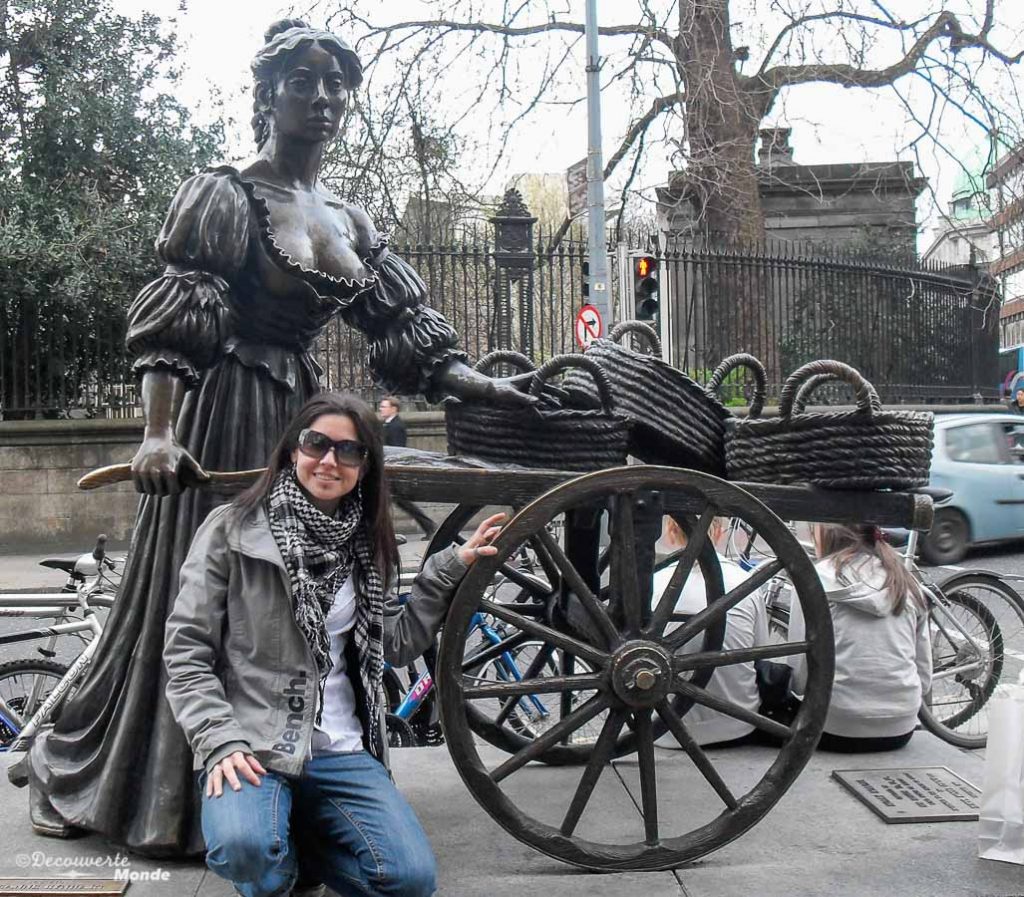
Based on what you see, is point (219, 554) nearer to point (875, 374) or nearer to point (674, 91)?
point (674, 91)

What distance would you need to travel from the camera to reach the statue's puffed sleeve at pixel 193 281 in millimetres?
2656

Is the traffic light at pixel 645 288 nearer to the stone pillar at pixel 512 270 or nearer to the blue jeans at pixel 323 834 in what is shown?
the stone pillar at pixel 512 270

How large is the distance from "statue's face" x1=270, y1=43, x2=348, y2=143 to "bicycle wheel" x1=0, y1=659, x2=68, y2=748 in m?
2.59

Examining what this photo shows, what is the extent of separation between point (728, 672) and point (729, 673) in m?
0.01

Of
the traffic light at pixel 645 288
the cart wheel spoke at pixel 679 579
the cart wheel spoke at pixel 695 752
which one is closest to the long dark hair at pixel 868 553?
the cart wheel spoke at pixel 679 579

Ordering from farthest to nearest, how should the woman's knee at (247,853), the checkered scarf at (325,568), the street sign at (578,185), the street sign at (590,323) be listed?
1. the street sign at (578,185)
2. the street sign at (590,323)
3. the checkered scarf at (325,568)
4. the woman's knee at (247,853)

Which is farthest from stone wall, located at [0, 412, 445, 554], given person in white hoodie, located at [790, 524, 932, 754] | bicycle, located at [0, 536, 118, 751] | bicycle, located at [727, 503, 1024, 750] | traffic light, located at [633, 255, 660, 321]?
person in white hoodie, located at [790, 524, 932, 754]

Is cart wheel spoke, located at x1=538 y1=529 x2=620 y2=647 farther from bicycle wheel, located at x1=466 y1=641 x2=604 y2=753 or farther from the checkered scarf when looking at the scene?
bicycle wheel, located at x1=466 y1=641 x2=604 y2=753

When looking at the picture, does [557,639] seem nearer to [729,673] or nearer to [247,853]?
[247,853]

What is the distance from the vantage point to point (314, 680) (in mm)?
2291

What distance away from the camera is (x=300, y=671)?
229 centimetres

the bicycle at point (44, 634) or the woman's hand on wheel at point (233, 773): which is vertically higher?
the woman's hand on wheel at point (233, 773)

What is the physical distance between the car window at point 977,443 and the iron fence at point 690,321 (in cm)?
378

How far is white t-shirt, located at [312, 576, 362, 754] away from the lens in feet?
7.86
